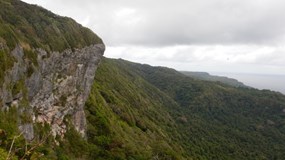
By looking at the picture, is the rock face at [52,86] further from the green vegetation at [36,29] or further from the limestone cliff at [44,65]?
the green vegetation at [36,29]

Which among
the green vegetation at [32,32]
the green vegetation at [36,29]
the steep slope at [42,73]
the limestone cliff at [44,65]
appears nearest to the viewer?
the steep slope at [42,73]

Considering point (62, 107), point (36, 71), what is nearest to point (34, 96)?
point (36, 71)

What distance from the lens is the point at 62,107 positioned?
215ft

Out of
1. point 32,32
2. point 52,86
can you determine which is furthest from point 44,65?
point 32,32

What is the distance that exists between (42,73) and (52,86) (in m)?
5.47

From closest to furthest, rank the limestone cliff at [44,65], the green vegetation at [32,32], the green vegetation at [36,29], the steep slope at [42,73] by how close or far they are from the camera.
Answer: the steep slope at [42,73], the limestone cliff at [44,65], the green vegetation at [32,32], the green vegetation at [36,29]

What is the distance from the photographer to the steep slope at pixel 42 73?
4441cm

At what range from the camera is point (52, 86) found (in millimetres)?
60938

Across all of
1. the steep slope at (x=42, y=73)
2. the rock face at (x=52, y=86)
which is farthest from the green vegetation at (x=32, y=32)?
the rock face at (x=52, y=86)

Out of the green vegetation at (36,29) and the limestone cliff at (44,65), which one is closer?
the limestone cliff at (44,65)

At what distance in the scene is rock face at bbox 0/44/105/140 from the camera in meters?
46.7

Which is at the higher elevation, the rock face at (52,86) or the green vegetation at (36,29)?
the green vegetation at (36,29)

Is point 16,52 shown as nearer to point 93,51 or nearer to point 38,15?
point 38,15

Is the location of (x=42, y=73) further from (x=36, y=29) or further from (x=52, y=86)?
(x=36, y=29)
